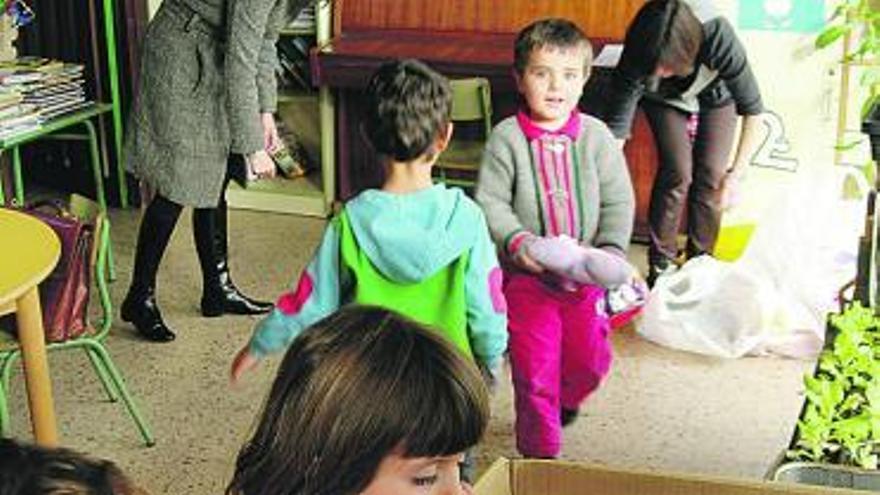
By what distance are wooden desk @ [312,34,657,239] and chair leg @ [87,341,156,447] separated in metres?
1.47

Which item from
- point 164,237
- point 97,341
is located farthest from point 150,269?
point 97,341

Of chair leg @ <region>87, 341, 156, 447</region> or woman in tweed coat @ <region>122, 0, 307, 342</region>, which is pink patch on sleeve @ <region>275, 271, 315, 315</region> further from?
woman in tweed coat @ <region>122, 0, 307, 342</region>

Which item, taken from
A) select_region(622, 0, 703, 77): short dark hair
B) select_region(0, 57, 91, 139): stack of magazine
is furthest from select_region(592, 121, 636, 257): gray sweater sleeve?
select_region(0, 57, 91, 139): stack of magazine

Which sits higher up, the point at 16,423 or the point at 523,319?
the point at 523,319

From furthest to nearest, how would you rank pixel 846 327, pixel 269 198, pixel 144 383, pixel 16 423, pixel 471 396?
1. pixel 269 198
2. pixel 144 383
3. pixel 16 423
4. pixel 846 327
5. pixel 471 396

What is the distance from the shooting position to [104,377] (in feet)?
11.1

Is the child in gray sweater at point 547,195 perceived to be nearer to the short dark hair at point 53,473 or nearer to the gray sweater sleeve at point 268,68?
the gray sweater sleeve at point 268,68

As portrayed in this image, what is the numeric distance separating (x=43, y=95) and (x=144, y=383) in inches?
51.5

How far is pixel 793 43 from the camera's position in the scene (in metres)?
4.31

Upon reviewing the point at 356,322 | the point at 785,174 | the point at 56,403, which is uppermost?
the point at 356,322

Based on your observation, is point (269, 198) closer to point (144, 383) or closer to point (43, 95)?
point (43, 95)

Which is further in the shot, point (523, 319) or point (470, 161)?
point (470, 161)

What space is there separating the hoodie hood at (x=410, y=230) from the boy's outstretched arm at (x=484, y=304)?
1.8 inches

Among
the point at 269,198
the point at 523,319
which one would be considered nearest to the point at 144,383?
the point at 523,319
